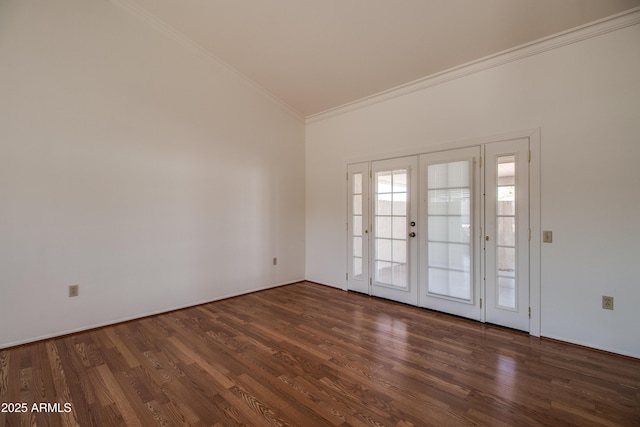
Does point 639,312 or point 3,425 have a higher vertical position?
point 639,312

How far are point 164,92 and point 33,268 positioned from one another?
7.86 ft

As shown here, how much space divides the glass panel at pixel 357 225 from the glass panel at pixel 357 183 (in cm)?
41

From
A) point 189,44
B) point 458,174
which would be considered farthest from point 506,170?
point 189,44

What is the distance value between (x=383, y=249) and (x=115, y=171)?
3581 mm

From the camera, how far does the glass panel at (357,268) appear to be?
176 inches

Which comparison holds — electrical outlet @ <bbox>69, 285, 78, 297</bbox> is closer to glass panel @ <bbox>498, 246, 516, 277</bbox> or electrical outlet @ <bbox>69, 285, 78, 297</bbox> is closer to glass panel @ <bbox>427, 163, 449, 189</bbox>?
glass panel @ <bbox>427, 163, 449, 189</bbox>

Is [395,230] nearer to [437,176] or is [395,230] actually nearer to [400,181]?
[400,181]

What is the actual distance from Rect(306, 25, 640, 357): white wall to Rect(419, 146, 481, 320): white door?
0.41 meters

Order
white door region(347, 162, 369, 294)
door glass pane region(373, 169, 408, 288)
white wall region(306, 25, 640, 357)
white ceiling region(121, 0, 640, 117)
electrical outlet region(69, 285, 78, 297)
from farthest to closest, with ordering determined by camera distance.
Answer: white door region(347, 162, 369, 294) < door glass pane region(373, 169, 408, 288) < electrical outlet region(69, 285, 78, 297) < white ceiling region(121, 0, 640, 117) < white wall region(306, 25, 640, 357)

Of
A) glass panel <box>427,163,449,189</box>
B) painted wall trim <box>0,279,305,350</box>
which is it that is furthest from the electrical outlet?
glass panel <box>427,163,449,189</box>

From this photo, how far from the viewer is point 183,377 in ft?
7.14

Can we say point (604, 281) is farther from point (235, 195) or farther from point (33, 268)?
point (33, 268)

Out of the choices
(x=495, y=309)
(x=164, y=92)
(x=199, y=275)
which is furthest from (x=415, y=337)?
(x=164, y=92)

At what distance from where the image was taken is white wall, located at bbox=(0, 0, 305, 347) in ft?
8.88
